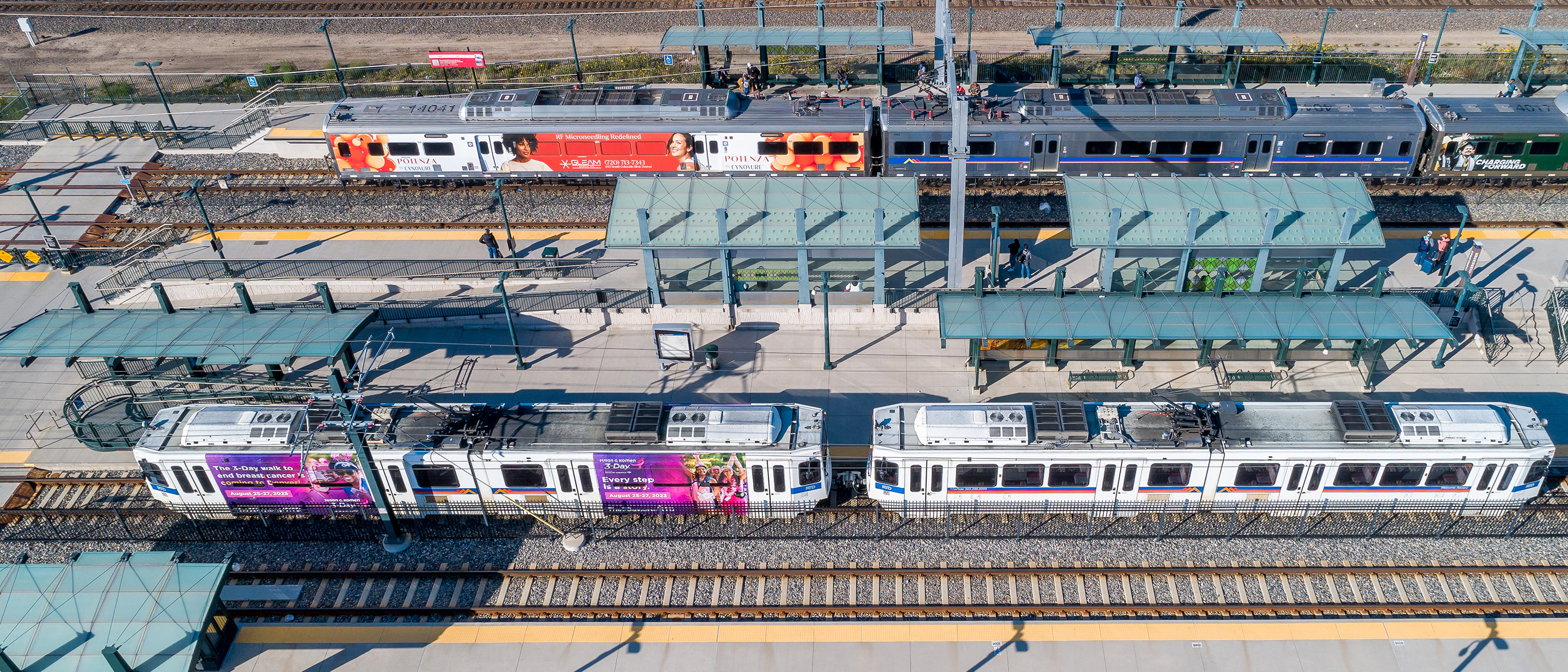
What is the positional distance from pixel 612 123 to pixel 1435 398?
29341mm

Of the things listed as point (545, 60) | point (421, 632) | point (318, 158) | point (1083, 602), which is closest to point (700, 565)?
point (421, 632)

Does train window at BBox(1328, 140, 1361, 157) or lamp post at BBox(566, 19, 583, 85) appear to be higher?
lamp post at BBox(566, 19, 583, 85)

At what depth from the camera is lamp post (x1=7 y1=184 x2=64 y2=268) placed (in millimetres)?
39125

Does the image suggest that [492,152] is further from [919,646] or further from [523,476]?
[919,646]

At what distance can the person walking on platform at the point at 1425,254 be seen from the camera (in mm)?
34750

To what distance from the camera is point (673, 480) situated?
25641 millimetres

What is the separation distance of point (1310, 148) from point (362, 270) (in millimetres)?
34566

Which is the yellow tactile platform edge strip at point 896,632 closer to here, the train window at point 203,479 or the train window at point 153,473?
the train window at point 203,479

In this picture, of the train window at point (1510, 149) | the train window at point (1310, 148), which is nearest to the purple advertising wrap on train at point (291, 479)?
the train window at point (1310, 148)

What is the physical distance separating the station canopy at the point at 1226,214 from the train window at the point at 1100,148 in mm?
7465

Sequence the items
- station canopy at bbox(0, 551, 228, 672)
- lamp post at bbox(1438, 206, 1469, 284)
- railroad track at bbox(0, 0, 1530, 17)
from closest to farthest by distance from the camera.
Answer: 1. station canopy at bbox(0, 551, 228, 672)
2. lamp post at bbox(1438, 206, 1469, 284)
3. railroad track at bbox(0, 0, 1530, 17)

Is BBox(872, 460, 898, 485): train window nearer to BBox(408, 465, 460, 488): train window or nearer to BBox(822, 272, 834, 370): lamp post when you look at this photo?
BBox(822, 272, 834, 370): lamp post

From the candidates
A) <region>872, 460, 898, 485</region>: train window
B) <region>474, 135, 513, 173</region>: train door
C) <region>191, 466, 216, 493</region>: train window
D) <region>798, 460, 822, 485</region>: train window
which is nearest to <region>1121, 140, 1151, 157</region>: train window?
<region>872, 460, 898, 485</region>: train window

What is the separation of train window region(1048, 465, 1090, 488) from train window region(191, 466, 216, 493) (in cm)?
2064
